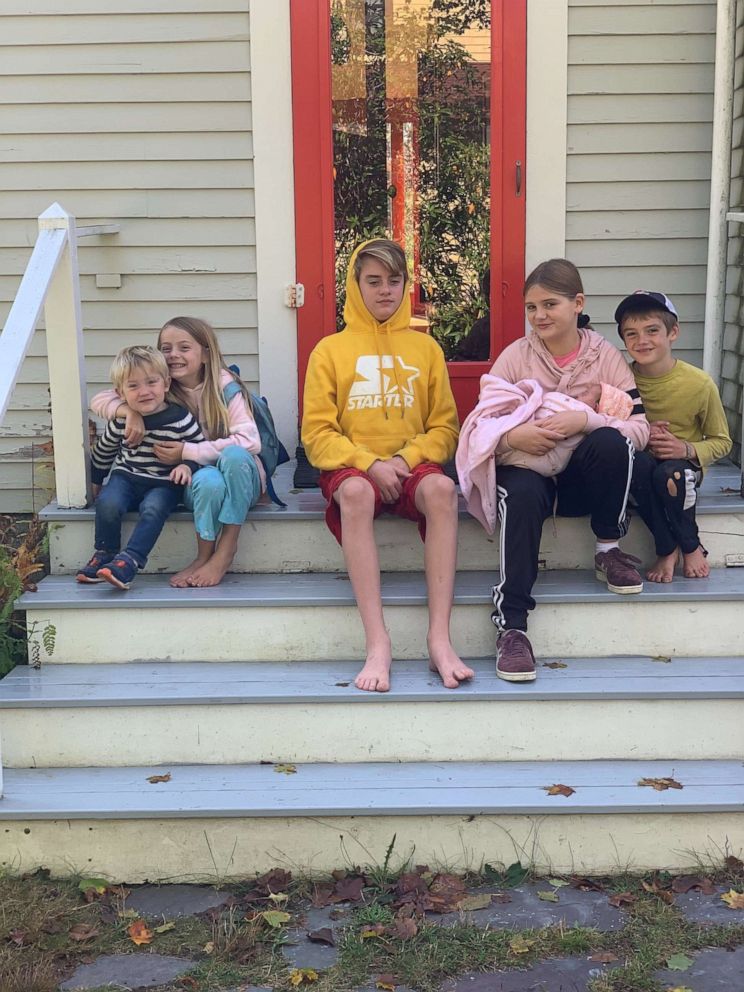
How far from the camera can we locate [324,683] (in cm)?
355

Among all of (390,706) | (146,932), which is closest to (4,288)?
(390,706)

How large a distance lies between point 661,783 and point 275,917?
3.68ft

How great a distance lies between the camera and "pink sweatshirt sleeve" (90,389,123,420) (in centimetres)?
395

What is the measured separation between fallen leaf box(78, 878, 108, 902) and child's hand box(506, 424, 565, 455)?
176cm

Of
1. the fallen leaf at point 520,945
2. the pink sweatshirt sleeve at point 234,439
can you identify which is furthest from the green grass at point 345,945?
the pink sweatshirt sleeve at point 234,439

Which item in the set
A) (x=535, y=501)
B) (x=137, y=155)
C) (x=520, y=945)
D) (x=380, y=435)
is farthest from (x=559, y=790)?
(x=137, y=155)

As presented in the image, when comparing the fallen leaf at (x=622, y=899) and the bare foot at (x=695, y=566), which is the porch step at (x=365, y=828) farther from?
the bare foot at (x=695, y=566)

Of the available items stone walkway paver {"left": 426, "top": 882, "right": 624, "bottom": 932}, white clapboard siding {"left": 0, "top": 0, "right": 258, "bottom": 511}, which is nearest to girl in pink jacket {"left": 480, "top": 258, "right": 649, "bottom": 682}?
stone walkway paver {"left": 426, "top": 882, "right": 624, "bottom": 932}

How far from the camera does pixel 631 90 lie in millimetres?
4777

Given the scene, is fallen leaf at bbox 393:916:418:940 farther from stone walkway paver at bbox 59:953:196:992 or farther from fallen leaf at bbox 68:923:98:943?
fallen leaf at bbox 68:923:98:943

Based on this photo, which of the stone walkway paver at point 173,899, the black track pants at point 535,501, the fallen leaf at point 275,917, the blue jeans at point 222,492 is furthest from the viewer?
the blue jeans at point 222,492

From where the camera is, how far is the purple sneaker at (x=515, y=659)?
349 centimetres

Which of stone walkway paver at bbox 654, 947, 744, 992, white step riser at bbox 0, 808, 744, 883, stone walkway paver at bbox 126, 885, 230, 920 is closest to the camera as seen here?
stone walkway paver at bbox 654, 947, 744, 992

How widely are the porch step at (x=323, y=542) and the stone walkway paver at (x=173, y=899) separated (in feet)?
3.96
